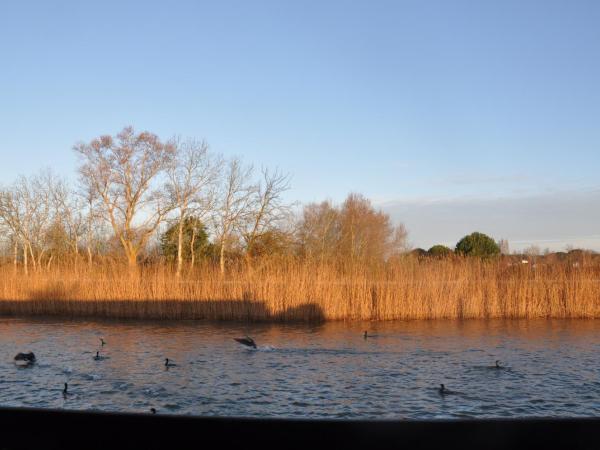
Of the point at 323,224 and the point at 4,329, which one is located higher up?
the point at 323,224

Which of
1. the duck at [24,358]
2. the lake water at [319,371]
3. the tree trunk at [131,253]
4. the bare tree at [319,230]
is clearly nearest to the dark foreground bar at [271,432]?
the lake water at [319,371]

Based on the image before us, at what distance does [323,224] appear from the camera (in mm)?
35688

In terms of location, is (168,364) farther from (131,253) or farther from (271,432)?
(131,253)

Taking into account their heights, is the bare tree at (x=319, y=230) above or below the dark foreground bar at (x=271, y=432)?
above

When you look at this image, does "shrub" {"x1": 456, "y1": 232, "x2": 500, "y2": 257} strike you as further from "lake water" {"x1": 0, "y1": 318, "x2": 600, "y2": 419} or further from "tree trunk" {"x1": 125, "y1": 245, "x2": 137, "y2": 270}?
"tree trunk" {"x1": 125, "y1": 245, "x2": 137, "y2": 270}

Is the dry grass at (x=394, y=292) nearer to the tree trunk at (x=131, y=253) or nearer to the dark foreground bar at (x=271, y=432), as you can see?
the dark foreground bar at (x=271, y=432)

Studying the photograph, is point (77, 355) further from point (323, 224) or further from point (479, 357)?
point (323, 224)

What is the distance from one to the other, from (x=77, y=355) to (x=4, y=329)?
5.31m

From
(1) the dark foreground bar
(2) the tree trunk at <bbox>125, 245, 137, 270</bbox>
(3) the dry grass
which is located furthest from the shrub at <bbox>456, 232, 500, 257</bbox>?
(1) the dark foreground bar

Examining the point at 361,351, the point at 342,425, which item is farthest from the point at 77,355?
the point at 342,425

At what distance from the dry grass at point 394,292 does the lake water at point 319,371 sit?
136cm

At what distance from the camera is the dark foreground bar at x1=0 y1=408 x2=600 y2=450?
6.88 ft

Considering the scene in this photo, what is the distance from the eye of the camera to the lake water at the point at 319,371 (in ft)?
23.2

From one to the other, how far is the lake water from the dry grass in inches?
53.6
